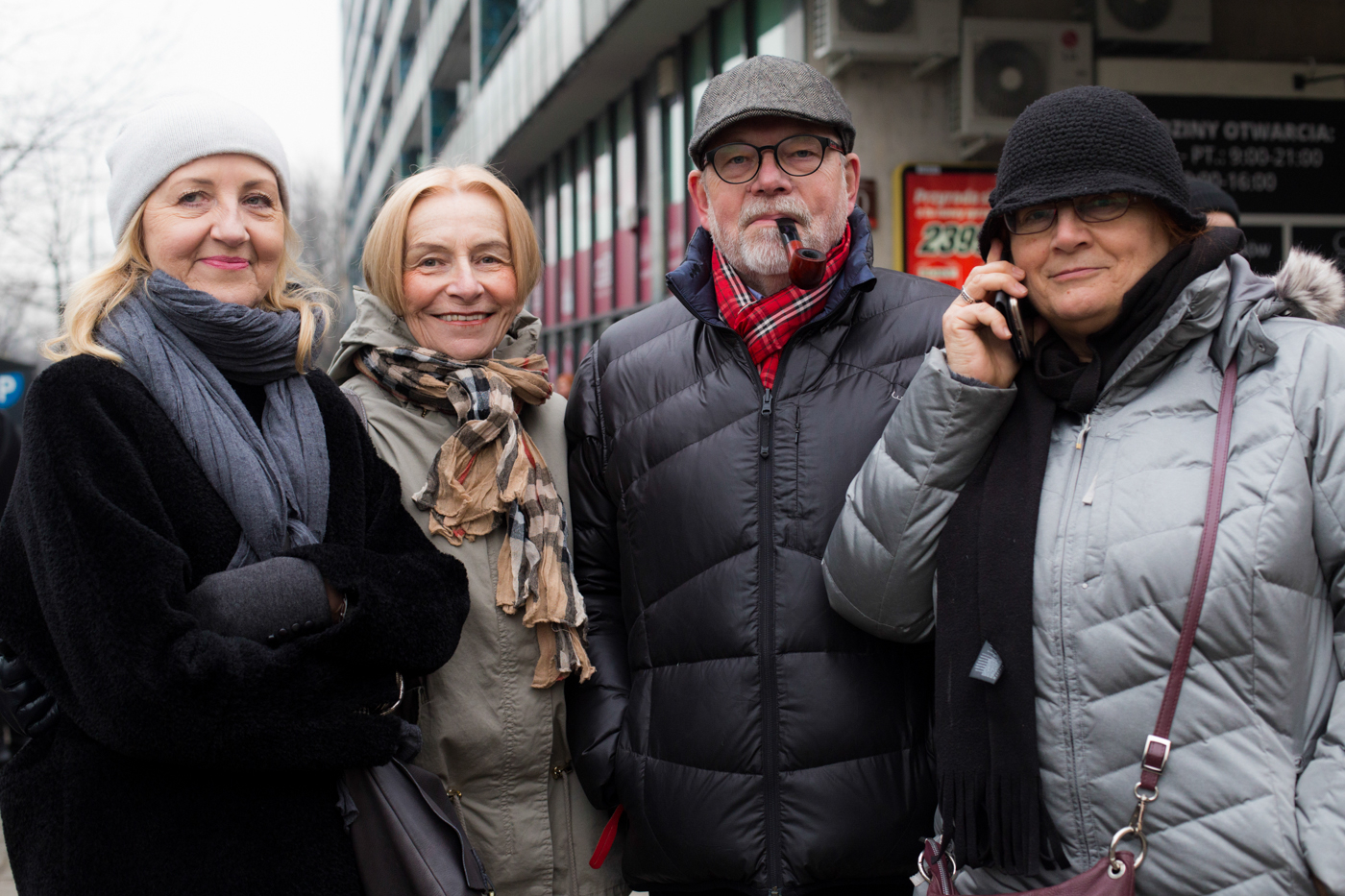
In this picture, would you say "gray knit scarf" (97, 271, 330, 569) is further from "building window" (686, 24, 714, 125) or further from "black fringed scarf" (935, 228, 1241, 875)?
"building window" (686, 24, 714, 125)

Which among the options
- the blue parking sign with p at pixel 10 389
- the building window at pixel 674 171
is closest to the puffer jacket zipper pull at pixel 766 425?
the blue parking sign with p at pixel 10 389

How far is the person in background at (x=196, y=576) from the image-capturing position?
1.72 m

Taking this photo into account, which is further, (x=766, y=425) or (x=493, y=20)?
(x=493, y=20)

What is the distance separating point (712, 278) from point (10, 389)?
530 centimetres

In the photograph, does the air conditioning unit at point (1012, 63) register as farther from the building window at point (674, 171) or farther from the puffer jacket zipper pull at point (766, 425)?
the puffer jacket zipper pull at point (766, 425)

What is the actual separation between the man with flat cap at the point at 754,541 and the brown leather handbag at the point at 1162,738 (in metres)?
0.49

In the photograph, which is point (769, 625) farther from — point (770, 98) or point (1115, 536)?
point (770, 98)

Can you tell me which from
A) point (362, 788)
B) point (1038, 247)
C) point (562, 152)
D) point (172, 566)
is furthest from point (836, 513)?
point (562, 152)

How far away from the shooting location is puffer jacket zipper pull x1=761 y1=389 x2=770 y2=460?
2.31 m

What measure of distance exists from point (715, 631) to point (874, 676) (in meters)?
0.32

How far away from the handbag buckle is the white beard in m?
1.17

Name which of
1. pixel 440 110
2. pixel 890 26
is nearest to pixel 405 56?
pixel 440 110

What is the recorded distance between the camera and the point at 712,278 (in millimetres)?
2539

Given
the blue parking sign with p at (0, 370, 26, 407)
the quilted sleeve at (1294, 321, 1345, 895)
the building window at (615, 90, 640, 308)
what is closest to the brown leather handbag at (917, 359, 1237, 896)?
the quilted sleeve at (1294, 321, 1345, 895)
